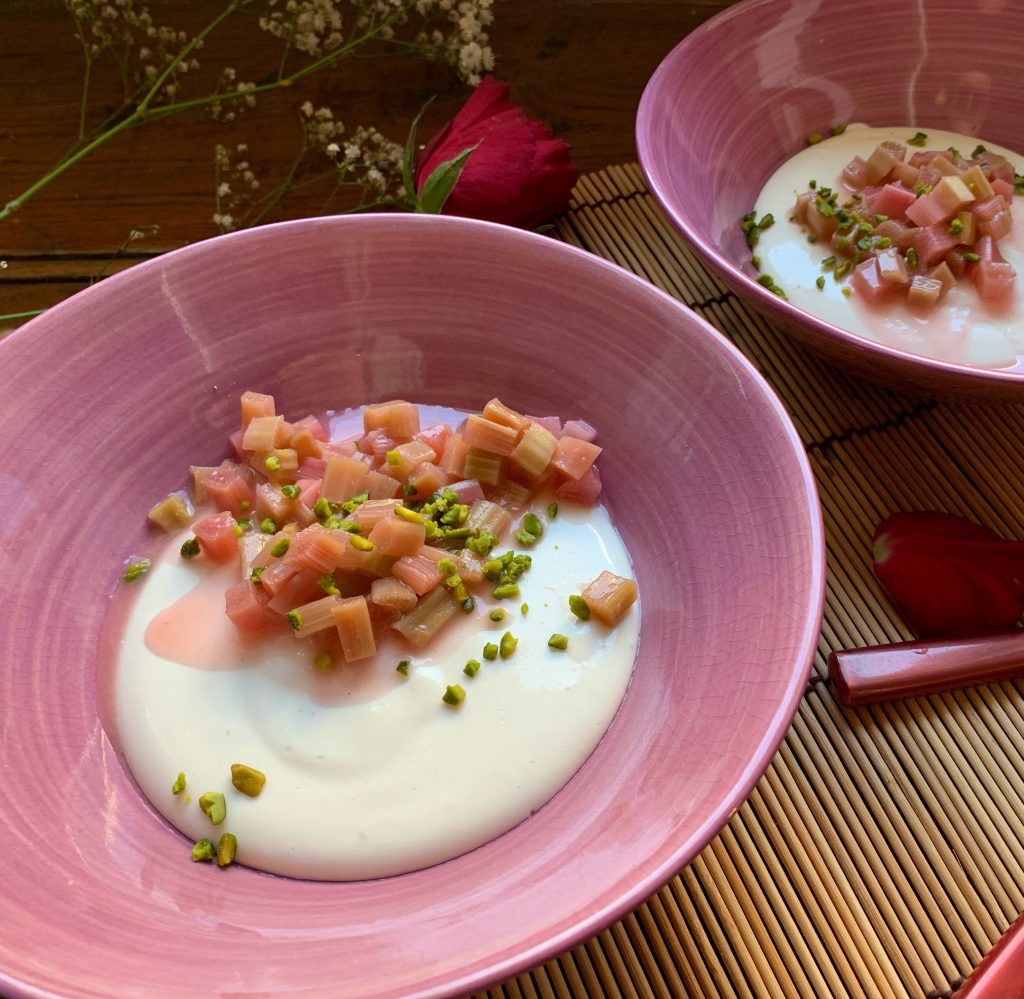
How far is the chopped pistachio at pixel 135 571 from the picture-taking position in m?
1.52

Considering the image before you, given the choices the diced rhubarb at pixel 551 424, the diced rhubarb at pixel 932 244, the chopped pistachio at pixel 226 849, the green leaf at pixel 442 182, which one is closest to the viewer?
the chopped pistachio at pixel 226 849

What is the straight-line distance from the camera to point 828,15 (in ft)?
7.36

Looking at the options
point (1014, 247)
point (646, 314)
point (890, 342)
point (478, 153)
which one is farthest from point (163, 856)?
point (1014, 247)

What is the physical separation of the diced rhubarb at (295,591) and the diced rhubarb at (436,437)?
32 cm

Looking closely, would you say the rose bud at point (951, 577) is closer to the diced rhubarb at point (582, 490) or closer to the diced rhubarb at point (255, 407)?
the diced rhubarb at point (582, 490)

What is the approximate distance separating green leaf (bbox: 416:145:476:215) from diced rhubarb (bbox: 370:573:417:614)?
79 cm

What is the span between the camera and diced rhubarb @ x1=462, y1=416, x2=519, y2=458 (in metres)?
1.53

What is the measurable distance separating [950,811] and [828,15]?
1.80m

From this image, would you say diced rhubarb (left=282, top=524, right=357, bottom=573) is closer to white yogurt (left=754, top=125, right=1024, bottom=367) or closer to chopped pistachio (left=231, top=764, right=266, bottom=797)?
chopped pistachio (left=231, top=764, right=266, bottom=797)

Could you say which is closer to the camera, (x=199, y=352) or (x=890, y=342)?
(x=199, y=352)

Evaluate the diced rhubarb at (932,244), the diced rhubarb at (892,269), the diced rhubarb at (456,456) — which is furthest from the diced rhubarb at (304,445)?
the diced rhubarb at (932,244)

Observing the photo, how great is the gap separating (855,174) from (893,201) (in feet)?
0.63

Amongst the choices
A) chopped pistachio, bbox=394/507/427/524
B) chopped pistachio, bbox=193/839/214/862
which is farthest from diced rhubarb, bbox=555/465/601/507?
chopped pistachio, bbox=193/839/214/862

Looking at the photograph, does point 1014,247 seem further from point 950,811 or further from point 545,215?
point 950,811
